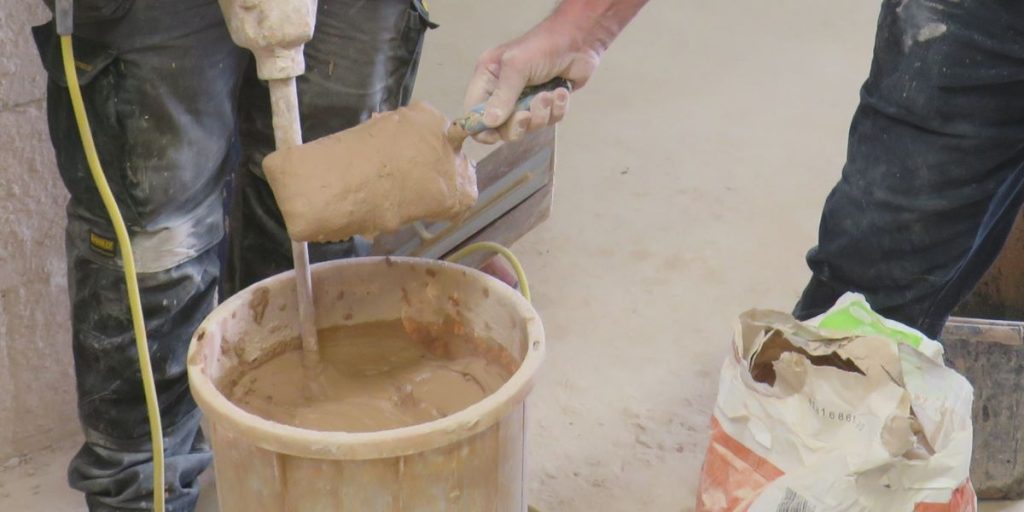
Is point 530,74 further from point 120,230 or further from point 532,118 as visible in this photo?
point 120,230

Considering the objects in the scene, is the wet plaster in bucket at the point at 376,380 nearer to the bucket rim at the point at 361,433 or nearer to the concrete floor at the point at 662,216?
the bucket rim at the point at 361,433

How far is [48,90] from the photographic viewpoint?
1.53 meters

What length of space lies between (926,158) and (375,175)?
757mm

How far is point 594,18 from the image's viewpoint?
1.50 m

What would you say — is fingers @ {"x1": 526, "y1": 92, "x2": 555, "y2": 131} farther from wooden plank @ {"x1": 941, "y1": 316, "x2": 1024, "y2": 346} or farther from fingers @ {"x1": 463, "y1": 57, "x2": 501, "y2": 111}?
wooden plank @ {"x1": 941, "y1": 316, "x2": 1024, "y2": 346}

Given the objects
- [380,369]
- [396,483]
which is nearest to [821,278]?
[380,369]

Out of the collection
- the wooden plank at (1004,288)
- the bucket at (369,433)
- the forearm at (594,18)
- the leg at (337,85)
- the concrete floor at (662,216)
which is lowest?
the concrete floor at (662,216)

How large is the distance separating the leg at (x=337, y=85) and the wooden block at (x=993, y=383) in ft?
3.07

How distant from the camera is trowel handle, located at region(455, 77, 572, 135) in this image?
132 cm

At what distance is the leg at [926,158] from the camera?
1.49 m

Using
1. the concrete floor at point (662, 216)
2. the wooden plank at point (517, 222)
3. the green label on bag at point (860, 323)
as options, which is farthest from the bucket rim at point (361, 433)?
the wooden plank at point (517, 222)

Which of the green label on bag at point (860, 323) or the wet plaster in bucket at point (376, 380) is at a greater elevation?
the green label on bag at point (860, 323)

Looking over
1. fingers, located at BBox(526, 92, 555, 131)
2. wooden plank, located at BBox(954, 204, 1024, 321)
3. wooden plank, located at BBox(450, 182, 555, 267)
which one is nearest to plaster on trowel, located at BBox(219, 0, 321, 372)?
fingers, located at BBox(526, 92, 555, 131)

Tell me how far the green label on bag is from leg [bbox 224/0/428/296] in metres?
0.68
